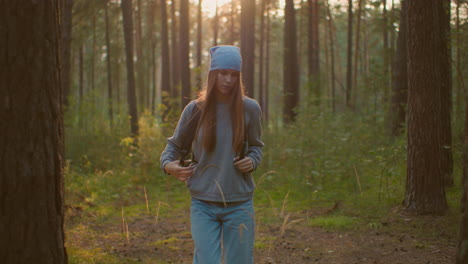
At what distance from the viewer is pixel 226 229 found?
132 inches

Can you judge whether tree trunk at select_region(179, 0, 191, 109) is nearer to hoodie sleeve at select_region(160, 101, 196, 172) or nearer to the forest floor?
the forest floor

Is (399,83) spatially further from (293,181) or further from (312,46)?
(312,46)

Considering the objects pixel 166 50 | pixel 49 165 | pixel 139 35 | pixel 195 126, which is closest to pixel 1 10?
pixel 49 165

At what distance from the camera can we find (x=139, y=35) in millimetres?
30625

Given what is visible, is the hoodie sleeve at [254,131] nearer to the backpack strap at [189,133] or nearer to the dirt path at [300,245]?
the backpack strap at [189,133]

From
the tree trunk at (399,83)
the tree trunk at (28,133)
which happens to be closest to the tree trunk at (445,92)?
the tree trunk at (399,83)

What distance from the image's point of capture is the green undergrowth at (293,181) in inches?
304

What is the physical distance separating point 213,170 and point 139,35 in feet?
94.4

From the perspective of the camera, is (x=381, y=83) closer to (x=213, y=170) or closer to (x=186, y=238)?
(x=186, y=238)

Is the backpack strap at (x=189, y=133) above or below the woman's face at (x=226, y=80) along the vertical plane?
below

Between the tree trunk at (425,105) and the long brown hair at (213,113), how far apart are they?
14.8ft

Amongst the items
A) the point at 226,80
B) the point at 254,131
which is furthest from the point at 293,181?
the point at 226,80

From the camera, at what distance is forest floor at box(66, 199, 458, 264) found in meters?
5.93

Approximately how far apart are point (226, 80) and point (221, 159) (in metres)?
0.60
